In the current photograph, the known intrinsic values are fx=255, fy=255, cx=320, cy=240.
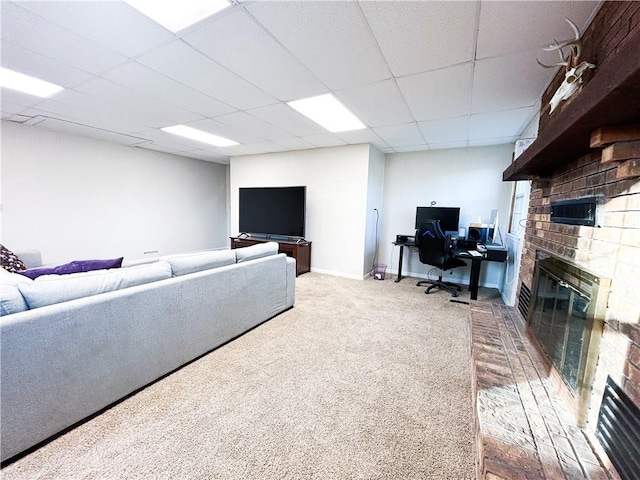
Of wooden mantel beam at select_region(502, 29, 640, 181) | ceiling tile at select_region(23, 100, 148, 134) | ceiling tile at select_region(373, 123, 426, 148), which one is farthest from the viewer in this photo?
ceiling tile at select_region(373, 123, 426, 148)

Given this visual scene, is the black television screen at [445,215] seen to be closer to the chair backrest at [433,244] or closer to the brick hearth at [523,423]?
the chair backrest at [433,244]

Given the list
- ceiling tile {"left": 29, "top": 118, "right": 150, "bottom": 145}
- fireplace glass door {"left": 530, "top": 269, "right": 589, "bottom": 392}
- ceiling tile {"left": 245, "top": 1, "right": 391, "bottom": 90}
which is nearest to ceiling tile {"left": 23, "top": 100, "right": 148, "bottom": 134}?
ceiling tile {"left": 29, "top": 118, "right": 150, "bottom": 145}

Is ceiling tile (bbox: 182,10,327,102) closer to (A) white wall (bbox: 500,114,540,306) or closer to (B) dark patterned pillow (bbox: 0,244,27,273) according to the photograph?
(A) white wall (bbox: 500,114,540,306)

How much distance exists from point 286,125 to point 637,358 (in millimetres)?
3601

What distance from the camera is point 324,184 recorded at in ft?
15.6

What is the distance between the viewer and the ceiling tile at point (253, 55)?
1.63m

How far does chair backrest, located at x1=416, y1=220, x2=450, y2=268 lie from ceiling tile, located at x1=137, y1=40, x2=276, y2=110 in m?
2.63

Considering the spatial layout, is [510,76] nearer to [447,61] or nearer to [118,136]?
[447,61]

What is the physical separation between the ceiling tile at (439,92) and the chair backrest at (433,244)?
1.45 metres

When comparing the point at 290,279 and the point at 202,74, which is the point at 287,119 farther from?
the point at 290,279

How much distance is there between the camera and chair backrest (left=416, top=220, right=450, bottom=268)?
3592 millimetres

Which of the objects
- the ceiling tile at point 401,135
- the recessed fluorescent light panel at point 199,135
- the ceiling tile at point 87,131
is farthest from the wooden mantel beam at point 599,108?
the ceiling tile at point 87,131

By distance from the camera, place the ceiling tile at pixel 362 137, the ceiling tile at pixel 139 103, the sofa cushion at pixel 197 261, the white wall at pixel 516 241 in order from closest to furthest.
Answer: the sofa cushion at pixel 197 261, the ceiling tile at pixel 139 103, the white wall at pixel 516 241, the ceiling tile at pixel 362 137

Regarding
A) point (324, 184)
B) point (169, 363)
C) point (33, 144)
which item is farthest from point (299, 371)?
point (33, 144)
